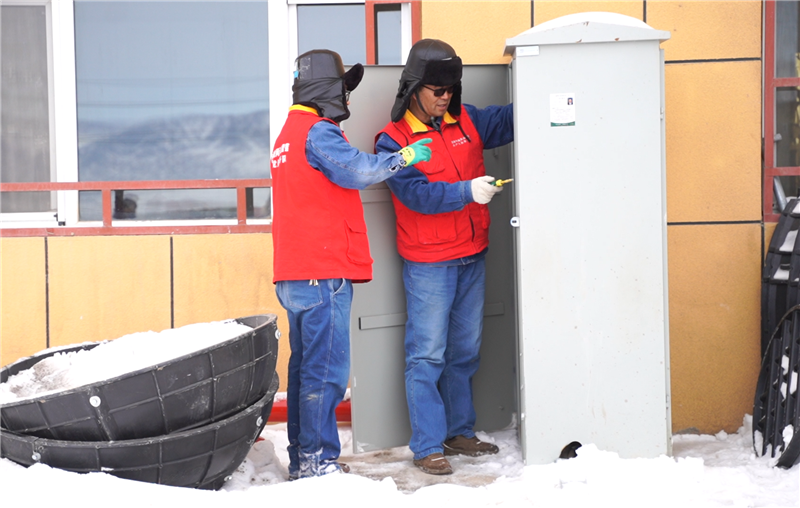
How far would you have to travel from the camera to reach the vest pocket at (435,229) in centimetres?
297

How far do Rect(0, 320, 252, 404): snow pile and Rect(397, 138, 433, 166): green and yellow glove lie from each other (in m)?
0.95

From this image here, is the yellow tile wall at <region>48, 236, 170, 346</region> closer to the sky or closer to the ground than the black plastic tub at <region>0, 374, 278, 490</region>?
closer to the sky

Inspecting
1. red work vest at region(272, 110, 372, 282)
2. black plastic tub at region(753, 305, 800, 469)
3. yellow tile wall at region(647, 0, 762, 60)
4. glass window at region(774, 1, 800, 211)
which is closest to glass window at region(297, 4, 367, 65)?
red work vest at region(272, 110, 372, 282)

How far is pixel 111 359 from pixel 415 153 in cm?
144

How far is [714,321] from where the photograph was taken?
335 centimetres

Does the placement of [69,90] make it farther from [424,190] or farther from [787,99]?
[787,99]

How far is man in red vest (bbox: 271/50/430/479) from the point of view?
2697 millimetres

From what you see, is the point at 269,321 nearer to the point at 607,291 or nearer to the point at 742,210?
the point at 607,291

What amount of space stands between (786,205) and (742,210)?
0.19 meters

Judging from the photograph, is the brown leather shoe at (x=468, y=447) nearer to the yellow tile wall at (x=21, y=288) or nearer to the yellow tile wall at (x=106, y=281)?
the yellow tile wall at (x=106, y=281)

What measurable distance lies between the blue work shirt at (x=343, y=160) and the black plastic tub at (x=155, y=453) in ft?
3.15

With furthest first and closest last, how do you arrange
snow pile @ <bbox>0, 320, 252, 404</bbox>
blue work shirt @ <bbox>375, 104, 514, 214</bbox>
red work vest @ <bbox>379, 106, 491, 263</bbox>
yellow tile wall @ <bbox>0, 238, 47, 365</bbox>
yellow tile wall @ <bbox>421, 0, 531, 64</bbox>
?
yellow tile wall @ <bbox>0, 238, 47, 365</bbox>
yellow tile wall @ <bbox>421, 0, 531, 64</bbox>
red work vest @ <bbox>379, 106, 491, 263</bbox>
blue work shirt @ <bbox>375, 104, 514, 214</bbox>
snow pile @ <bbox>0, 320, 252, 404</bbox>

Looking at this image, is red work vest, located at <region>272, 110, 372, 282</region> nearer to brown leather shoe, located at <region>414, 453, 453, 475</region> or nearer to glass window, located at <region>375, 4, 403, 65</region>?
brown leather shoe, located at <region>414, 453, 453, 475</region>

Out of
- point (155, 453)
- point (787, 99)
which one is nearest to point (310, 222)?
point (155, 453)
